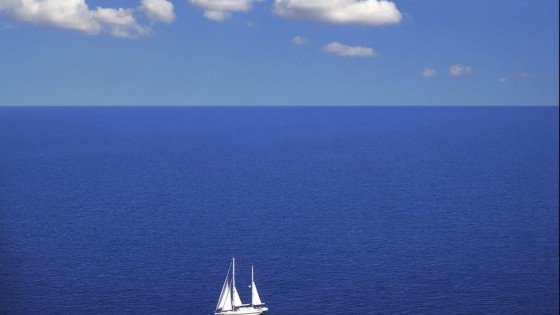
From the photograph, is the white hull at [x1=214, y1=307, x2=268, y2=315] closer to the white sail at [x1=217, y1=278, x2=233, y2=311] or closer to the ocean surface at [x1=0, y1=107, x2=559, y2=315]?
the white sail at [x1=217, y1=278, x2=233, y2=311]

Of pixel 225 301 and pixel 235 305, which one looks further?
pixel 235 305

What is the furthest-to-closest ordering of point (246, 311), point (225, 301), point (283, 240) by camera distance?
point (283, 240), point (225, 301), point (246, 311)

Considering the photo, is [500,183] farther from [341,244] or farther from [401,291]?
[401,291]

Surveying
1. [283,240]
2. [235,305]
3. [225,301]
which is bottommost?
[235,305]

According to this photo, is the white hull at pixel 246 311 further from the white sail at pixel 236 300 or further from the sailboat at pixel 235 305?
the white sail at pixel 236 300

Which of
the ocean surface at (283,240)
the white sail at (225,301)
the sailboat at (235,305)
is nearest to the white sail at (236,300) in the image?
the sailboat at (235,305)

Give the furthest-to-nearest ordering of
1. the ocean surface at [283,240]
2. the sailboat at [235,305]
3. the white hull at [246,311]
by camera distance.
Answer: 1. the ocean surface at [283,240]
2. the sailboat at [235,305]
3. the white hull at [246,311]

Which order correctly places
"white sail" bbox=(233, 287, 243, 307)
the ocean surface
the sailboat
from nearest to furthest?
the sailboat → "white sail" bbox=(233, 287, 243, 307) → the ocean surface

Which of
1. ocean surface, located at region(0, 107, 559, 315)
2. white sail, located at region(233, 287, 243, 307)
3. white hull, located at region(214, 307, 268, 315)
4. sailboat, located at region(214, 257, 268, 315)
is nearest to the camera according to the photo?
white hull, located at region(214, 307, 268, 315)

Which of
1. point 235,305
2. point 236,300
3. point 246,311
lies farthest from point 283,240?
point 246,311

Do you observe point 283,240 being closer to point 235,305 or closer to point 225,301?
point 235,305

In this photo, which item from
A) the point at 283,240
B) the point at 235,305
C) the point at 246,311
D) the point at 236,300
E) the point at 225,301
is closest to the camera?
the point at 246,311

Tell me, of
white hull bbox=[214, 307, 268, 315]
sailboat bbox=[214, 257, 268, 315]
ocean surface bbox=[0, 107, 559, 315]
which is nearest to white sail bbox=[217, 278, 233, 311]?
sailboat bbox=[214, 257, 268, 315]

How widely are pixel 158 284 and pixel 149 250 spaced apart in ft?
43.1
